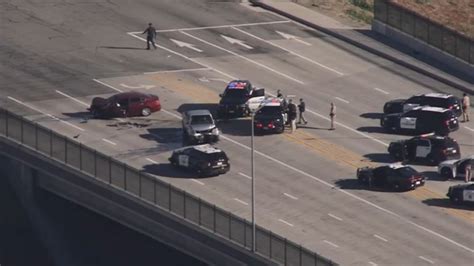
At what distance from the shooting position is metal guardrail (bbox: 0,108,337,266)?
91.2 meters

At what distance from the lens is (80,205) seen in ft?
338

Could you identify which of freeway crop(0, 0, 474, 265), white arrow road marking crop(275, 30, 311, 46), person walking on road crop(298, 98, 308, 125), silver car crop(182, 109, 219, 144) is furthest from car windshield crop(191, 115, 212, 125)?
white arrow road marking crop(275, 30, 311, 46)

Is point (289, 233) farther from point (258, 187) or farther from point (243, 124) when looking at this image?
point (243, 124)

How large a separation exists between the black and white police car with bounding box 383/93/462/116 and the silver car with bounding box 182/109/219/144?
42.2ft

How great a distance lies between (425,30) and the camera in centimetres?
13112

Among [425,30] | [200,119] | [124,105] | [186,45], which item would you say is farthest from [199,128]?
[425,30]

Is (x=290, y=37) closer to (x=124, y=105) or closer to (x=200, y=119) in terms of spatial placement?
(x=124, y=105)

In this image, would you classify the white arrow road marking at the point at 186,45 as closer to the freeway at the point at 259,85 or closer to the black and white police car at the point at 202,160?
the freeway at the point at 259,85

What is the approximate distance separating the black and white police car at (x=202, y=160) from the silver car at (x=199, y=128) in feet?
10.7

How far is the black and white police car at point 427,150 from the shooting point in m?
108

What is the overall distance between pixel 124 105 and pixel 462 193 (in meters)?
21.4

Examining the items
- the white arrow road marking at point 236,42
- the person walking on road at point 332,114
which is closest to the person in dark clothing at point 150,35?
the white arrow road marking at point 236,42

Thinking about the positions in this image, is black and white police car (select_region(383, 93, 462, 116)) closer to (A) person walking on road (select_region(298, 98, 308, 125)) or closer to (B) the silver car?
(A) person walking on road (select_region(298, 98, 308, 125))

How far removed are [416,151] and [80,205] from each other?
62.4ft
